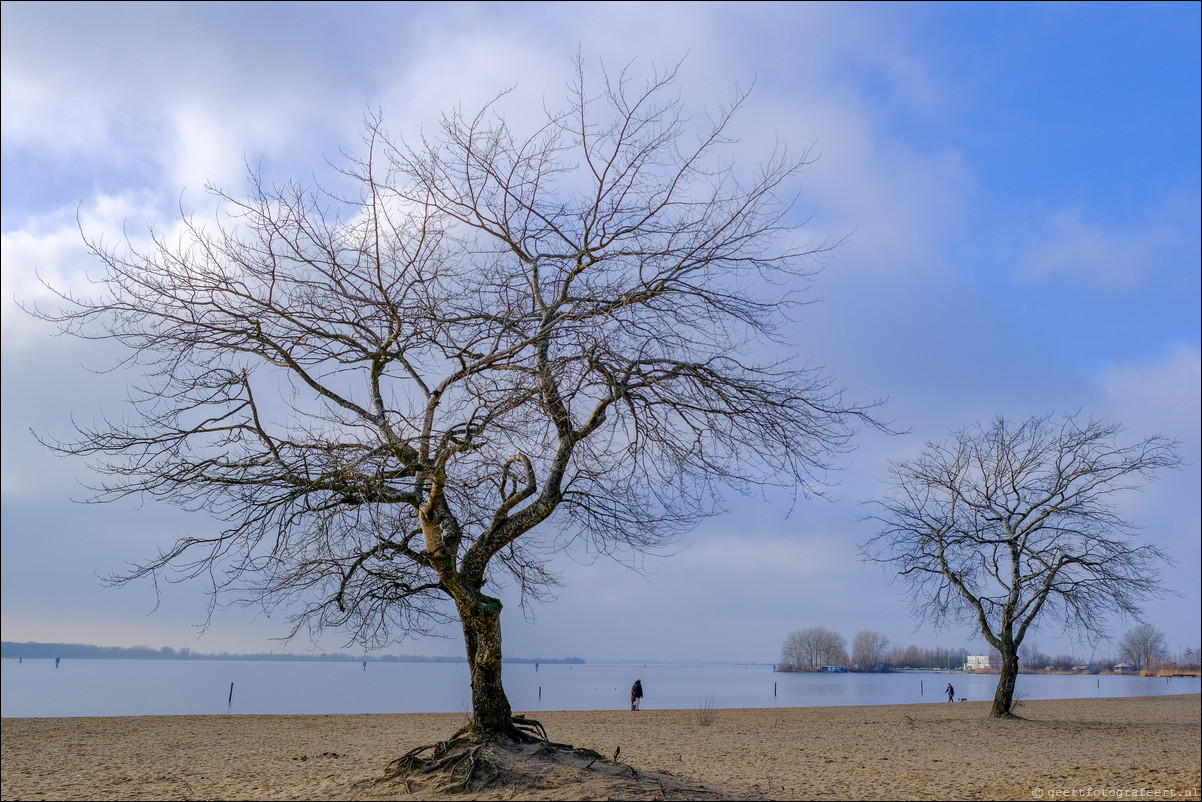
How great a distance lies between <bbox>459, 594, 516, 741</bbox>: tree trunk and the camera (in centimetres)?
945

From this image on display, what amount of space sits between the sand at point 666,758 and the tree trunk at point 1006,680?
683 mm

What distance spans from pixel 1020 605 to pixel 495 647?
19242 millimetres

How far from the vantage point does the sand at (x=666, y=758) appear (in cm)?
902

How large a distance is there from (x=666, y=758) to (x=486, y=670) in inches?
223

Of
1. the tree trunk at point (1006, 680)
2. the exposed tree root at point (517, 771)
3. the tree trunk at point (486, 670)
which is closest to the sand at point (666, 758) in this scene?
the exposed tree root at point (517, 771)

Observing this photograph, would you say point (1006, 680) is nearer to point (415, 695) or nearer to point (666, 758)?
point (666, 758)

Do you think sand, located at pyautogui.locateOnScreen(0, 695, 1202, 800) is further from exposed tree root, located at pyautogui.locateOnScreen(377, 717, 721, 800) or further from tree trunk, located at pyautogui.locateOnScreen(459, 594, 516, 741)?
tree trunk, located at pyautogui.locateOnScreen(459, 594, 516, 741)

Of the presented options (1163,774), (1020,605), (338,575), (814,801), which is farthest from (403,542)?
(1020,605)

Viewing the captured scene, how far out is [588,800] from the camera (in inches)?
300

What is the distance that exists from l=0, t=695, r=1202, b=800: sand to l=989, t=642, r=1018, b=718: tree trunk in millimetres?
683

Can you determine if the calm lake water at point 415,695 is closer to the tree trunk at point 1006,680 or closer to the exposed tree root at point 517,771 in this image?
the exposed tree root at point 517,771

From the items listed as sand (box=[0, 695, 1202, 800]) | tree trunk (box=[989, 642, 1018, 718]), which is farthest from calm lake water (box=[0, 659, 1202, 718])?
tree trunk (box=[989, 642, 1018, 718])

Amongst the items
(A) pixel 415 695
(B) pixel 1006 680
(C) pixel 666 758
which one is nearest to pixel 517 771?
(C) pixel 666 758

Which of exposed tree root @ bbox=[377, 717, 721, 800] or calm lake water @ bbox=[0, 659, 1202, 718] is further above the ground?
exposed tree root @ bbox=[377, 717, 721, 800]
